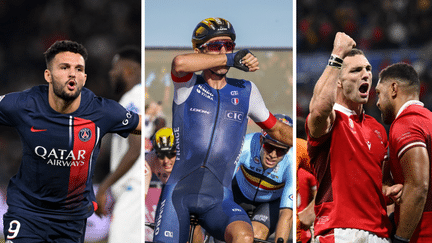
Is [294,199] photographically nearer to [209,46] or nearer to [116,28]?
[209,46]

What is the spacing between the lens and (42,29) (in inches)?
113

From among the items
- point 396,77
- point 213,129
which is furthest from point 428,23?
point 213,129

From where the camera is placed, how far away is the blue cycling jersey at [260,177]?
267 cm

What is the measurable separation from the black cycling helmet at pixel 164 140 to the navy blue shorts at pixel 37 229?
68cm

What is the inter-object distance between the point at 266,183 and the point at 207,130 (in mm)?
527

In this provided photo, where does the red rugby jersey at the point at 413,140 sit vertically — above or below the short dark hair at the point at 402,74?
below

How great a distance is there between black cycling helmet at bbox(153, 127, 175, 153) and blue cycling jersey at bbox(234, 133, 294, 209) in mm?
458

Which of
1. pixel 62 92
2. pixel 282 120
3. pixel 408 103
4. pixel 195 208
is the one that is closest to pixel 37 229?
pixel 62 92

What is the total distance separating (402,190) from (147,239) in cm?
163

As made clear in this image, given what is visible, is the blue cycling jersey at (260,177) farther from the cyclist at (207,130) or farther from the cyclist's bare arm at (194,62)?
the cyclist's bare arm at (194,62)

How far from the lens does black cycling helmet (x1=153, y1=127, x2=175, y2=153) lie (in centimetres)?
265

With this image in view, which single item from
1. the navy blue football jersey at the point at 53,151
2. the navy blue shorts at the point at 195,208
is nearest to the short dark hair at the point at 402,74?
the navy blue shorts at the point at 195,208

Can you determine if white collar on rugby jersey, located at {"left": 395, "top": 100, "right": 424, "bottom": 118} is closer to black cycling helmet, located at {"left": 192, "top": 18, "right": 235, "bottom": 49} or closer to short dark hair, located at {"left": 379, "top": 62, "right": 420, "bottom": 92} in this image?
short dark hair, located at {"left": 379, "top": 62, "right": 420, "bottom": 92}

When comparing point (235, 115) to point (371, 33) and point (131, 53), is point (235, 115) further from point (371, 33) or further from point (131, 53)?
point (371, 33)
